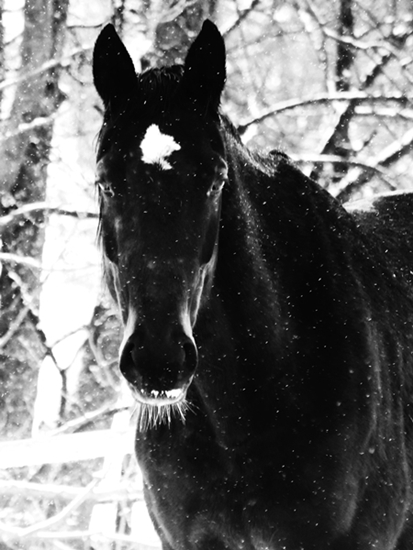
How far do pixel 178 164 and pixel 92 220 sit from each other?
5.91 metres

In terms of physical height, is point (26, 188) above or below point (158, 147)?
above

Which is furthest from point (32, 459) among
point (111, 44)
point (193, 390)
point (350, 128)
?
point (350, 128)

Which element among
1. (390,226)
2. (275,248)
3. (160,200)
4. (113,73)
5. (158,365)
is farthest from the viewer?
(390,226)

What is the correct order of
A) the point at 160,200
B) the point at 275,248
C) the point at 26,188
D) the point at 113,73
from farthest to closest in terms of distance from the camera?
the point at 26,188 → the point at 275,248 → the point at 113,73 → the point at 160,200

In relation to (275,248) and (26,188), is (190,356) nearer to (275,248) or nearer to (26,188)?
(275,248)

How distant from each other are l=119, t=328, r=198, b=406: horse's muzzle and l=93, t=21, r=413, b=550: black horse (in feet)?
0.50

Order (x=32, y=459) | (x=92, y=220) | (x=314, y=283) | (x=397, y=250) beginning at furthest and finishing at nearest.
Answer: (x=92, y=220), (x=32, y=459), (x=397, y=250), (x=314, y=283)

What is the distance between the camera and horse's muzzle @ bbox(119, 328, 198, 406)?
1980 mm

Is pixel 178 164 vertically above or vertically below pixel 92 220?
below

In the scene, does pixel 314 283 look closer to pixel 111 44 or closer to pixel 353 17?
pixel 111 44

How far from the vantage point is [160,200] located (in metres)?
2.22

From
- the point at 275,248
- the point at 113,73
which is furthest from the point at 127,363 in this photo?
the point at 113,73

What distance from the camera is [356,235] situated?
10.1 ft

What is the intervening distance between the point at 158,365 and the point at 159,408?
47 cm
